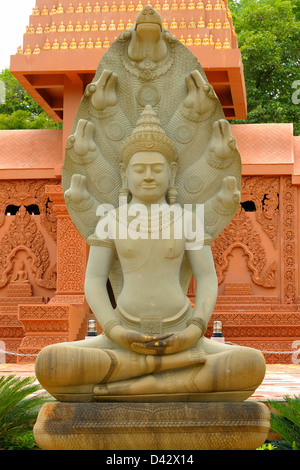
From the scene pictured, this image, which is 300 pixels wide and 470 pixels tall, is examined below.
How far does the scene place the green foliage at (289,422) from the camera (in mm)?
4566

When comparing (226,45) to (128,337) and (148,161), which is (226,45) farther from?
(128,337)

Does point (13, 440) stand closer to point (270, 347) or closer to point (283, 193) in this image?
point (270, 347)

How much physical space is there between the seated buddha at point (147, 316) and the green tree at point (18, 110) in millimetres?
16104

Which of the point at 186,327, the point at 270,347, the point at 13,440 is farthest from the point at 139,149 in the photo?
the point at 270,347

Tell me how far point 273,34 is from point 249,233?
320 inches

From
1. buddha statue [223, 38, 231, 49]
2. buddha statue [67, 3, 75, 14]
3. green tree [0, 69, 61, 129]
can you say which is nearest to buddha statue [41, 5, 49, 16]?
buddha statue [67, 3, 75, 14]

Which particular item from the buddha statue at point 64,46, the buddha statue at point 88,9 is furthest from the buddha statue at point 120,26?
the buddha statue at point 64,46

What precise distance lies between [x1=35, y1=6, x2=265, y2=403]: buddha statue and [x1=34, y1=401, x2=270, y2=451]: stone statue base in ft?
0.64

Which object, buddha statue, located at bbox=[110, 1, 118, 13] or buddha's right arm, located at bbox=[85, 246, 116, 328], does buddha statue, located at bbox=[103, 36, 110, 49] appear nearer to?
buddha statue, located at bbox=[110, 1, 118, 13]

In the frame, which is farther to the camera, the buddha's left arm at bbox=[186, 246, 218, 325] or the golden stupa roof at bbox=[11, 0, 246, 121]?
the golden stupa roof at bbox=[11, 0, 246, 121]

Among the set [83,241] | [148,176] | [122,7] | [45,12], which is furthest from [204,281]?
[45,12]

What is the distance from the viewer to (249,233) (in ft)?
41.9

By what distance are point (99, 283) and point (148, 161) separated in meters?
0.86

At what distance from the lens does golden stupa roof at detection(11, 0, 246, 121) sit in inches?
470
